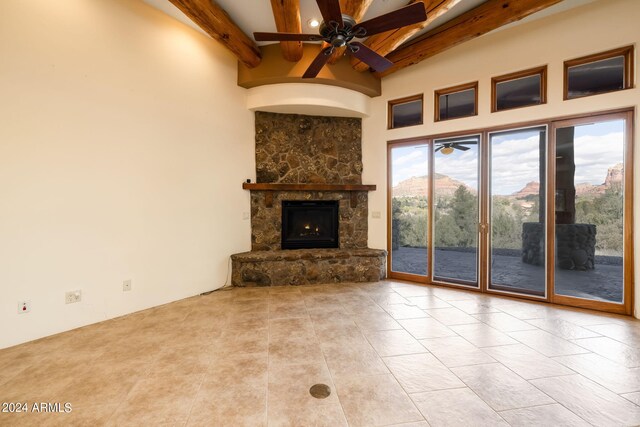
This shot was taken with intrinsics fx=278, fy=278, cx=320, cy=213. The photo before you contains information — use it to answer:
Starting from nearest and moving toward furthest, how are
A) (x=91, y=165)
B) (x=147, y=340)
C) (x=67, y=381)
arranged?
1. (x=67, y=381)
2. (x=147, y=340)
3. (x=91, y=165)

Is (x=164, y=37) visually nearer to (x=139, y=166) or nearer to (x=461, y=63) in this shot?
(x=139, y=166)

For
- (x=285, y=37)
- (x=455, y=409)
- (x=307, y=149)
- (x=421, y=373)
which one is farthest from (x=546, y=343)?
(x=307, y=149)

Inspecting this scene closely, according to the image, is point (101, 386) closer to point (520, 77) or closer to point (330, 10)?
point (330, 10)

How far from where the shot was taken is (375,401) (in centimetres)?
184

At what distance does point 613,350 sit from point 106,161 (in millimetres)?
5381

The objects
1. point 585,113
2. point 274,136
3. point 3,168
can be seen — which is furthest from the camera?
point 274,136

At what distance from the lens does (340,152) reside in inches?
202

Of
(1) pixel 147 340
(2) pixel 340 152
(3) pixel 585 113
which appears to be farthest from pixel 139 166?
(3) pixel 585 113

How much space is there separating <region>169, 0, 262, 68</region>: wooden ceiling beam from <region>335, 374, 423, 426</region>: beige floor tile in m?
3.91

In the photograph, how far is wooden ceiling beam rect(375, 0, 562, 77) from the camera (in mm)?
3119

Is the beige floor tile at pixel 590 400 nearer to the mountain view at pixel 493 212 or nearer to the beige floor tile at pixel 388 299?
the beige floor tile at pixel 388 299

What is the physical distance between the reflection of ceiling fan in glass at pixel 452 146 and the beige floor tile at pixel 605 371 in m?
3.01

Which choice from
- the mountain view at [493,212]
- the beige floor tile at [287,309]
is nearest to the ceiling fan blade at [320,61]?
the mountain view at [493,212]

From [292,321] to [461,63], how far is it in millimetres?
4444
